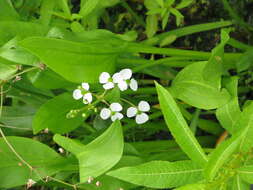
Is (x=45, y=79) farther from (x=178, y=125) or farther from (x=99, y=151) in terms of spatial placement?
(x=178, y=125)

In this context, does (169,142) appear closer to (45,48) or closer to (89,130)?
(89,130)

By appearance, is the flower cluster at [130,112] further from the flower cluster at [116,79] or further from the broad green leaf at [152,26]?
the broad green leaf at [152,26]

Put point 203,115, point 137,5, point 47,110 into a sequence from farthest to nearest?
1. point 137,5
2. point 203,115
3. point 47,110

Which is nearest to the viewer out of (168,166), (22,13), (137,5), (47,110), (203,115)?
(168,166)

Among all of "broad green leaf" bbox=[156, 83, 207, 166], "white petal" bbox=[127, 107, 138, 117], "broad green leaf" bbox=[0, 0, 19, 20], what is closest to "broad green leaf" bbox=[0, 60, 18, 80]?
"broad green leaf" bbox=[0, 0, 19, 20]

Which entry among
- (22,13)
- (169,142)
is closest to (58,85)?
(22,13)

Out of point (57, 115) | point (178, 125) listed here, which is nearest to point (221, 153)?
point (178, 125)

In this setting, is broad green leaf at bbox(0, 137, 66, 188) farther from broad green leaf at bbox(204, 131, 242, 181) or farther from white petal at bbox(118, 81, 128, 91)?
broad green leaf at bbox(204, 131, 242, 181)

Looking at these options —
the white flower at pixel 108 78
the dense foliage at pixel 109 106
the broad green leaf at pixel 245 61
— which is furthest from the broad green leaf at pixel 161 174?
the broad green leaf at pixel 245 61
